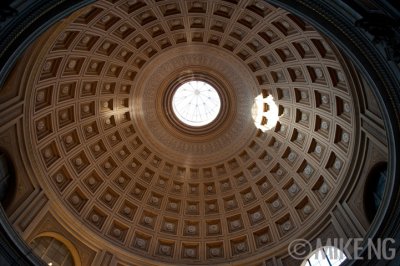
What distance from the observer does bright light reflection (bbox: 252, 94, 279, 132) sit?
89.5 ft

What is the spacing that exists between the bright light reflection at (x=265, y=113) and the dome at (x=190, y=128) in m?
0.08

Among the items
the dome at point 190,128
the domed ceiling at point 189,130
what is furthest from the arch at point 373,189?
the domed ceiling at point 189,130

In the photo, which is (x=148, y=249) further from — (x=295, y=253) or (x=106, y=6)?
(x=106, y=6)

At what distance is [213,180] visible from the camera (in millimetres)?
30234

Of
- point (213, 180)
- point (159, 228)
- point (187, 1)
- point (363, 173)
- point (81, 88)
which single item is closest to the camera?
point (363, 173)

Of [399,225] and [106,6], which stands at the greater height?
[106,6]

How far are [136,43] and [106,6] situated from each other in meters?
4.48

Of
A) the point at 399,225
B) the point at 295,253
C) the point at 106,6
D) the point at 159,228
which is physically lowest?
the point at 399,225

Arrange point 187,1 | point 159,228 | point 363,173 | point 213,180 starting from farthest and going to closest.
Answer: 1. point 213,180
2. point 159,228
3. point 187,1
4. point 363,173

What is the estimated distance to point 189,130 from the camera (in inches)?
1222

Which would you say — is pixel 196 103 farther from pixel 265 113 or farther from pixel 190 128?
pixel 265 113

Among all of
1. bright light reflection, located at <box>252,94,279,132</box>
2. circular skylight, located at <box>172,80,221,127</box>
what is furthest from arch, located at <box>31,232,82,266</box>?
bright light reflection, located at <box>252,94,279,132</box>

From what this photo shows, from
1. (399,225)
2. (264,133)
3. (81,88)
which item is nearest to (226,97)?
(264,133)

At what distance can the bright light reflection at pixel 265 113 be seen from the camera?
27.3m
